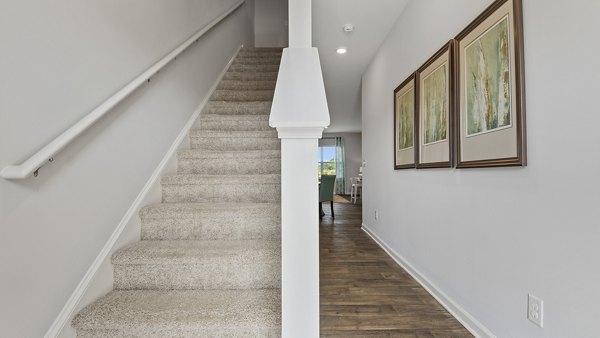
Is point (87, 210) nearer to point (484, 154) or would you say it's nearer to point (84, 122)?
point (84, 122)

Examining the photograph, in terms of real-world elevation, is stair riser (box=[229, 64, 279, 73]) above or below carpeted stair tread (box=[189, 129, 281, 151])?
above

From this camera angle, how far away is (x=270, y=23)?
616cm

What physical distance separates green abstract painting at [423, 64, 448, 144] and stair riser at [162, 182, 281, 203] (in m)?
1.23

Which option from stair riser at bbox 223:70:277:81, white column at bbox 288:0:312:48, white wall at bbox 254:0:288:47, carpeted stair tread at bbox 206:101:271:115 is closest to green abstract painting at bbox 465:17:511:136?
white column at bbox 288:0:312:48

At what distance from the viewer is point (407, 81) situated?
2562 millimetres

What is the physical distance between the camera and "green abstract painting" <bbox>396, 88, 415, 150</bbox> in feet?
8.13

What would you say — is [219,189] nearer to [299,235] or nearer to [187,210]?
[187,210]

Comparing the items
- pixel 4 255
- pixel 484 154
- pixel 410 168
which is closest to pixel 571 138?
pixel 484 154

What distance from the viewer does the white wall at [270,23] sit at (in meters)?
6.05

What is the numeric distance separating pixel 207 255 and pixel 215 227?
28 cm

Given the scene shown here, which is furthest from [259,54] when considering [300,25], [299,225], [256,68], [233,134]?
[299,225]

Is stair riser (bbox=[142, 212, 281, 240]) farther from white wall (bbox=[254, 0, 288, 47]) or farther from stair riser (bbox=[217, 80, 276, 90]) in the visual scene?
white wall (bbox=[254, 0, 288, 47])

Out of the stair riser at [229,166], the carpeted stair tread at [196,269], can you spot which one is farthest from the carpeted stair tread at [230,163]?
the carpeted stair tread at [196,269]

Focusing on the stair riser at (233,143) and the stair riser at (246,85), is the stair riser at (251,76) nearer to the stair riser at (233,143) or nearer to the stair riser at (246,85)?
the stair riser at (246,85)
